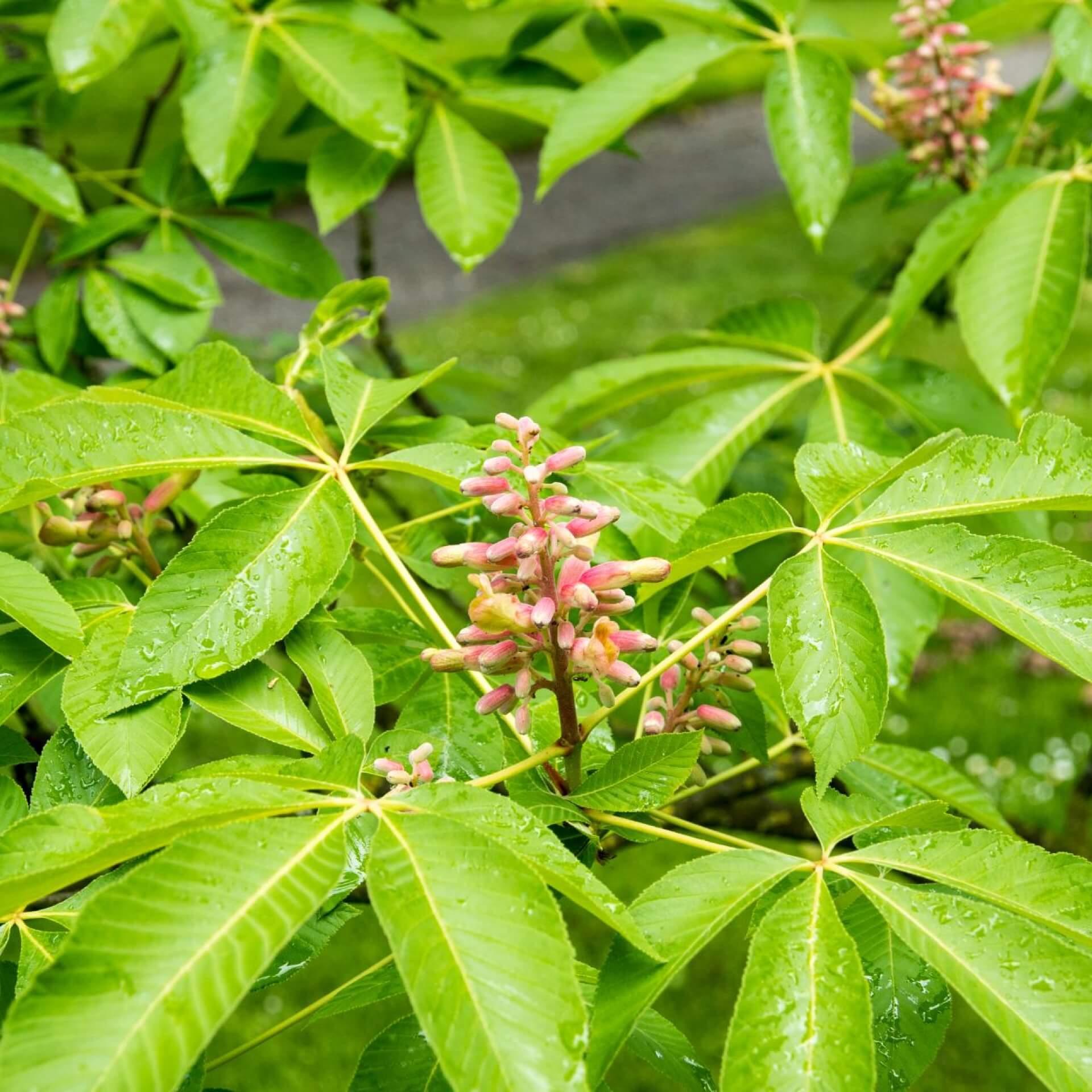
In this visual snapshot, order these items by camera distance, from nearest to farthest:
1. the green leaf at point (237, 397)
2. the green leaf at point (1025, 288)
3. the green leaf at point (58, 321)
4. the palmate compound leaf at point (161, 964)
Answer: the palmate compound leaf at point (161, 964) → the green leaf at point (237, 397) → the green leaf at point (1025, 288) → the green leaf at point (58, 321)

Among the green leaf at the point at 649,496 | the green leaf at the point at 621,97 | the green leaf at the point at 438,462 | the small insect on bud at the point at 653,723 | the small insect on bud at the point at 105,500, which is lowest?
the small insect on bud at the point at 653,723

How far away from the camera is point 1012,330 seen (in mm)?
1383

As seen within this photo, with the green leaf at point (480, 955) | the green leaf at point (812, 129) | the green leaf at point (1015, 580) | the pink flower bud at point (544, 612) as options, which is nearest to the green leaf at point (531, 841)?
the green leaf at point (480, 955)

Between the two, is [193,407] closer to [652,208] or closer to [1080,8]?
[1080,8]

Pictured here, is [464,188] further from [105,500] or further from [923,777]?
[923,777]

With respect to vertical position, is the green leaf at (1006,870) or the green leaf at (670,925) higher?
the green leaf at (1006,870)

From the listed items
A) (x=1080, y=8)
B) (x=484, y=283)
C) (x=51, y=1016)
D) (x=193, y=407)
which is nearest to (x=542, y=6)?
(x=1080, y=8)

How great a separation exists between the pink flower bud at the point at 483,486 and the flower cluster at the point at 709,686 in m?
0.22

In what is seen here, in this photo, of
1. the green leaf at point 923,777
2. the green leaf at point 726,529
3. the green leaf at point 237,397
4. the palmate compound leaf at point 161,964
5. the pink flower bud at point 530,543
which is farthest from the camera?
the green leaf at point 923,777

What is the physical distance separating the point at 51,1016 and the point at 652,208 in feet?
38.1

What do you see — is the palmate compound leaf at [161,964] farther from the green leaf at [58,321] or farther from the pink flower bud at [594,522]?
the green leaf at [58,321]

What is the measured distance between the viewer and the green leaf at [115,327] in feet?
5.12

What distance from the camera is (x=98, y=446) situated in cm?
91

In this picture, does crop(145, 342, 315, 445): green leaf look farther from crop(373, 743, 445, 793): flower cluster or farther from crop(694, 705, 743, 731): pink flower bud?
crop(694, 705, 743, 731): pink flower bud
